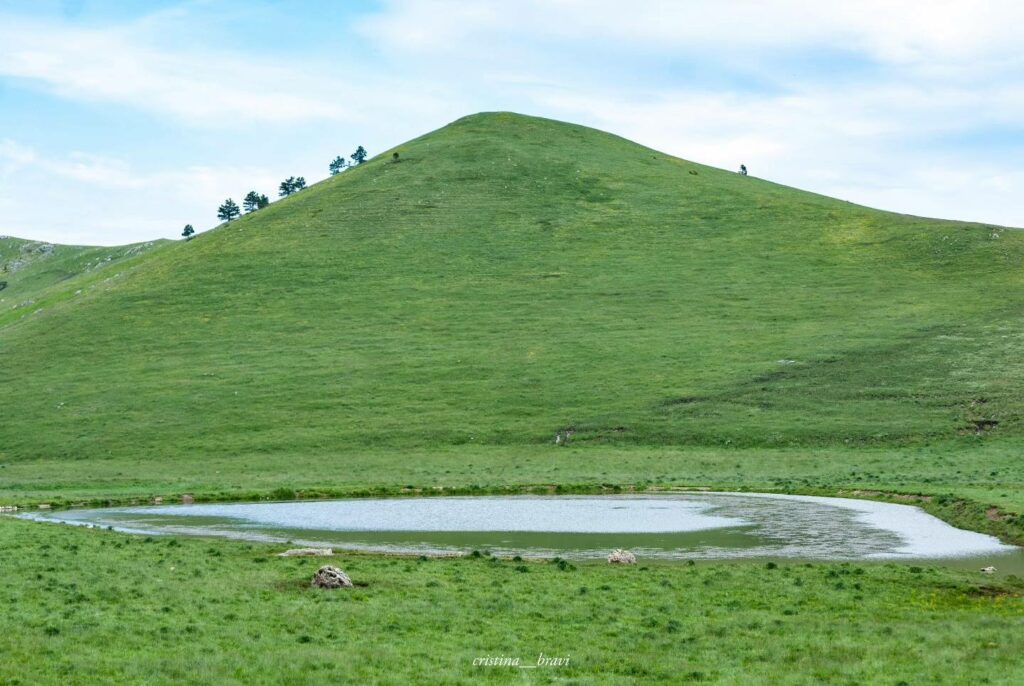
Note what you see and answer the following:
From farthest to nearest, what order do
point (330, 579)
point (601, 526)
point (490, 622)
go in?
point (601, 526) < point (330, 579) < point (490, 622)

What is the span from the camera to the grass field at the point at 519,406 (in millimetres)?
23062

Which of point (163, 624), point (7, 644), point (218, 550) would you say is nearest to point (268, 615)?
point (163, 624)

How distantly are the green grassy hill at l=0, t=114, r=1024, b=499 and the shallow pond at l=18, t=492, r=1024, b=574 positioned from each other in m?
22.8

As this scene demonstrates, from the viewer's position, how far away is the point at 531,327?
106375 mm

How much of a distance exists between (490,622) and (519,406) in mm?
61079

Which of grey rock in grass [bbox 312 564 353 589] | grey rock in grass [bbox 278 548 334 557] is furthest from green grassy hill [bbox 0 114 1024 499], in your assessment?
grey rock in grass [bbox 312 564 353 589]

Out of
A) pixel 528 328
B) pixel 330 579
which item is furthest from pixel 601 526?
pixel 528 328

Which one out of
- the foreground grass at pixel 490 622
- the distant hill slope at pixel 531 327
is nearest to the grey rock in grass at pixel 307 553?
the foreground grass at pixel 490 622

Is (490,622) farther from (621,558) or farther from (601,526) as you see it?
(601,526)

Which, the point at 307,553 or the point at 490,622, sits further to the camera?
the point at 307,553

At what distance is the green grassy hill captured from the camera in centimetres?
8075

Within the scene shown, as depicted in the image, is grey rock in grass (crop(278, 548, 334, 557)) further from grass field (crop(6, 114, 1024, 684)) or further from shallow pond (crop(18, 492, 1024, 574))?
shallow pond (crop(18, 492, 1024, 574))

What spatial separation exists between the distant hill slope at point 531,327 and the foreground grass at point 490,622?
45439 millimetres

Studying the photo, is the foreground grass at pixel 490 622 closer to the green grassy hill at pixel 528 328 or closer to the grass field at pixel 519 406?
the grass field at pixel 519 406
